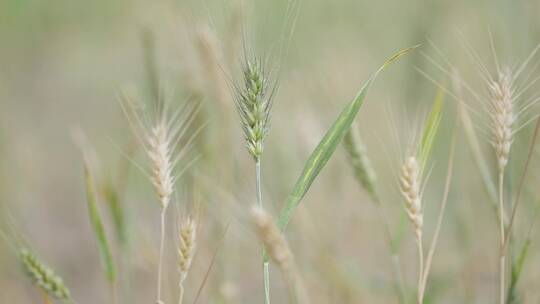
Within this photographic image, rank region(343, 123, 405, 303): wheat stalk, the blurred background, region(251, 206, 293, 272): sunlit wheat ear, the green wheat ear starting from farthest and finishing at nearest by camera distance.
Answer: the blurred background, region(343, 123, 405, 303): wheat stalk, the green wheat ear, region(251, 206, 293, 272): sunlit wheat ear

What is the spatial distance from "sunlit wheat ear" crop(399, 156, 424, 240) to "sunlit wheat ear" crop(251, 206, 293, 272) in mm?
171

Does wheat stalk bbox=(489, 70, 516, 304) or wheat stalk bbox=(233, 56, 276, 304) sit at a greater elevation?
wheat stalk bbox=(233, 56, 276, 304)

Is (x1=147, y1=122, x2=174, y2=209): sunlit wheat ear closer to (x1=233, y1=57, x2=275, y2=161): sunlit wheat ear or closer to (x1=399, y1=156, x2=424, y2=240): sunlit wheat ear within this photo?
(x1=233, y1=57, x2=275, y2=161): sunlit wheat ear

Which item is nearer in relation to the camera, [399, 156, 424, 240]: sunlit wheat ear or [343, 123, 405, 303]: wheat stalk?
[399, 156, 424, 240]: sunlit wheat ear

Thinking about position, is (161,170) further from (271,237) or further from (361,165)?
(361,165)

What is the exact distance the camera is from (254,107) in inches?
27.1

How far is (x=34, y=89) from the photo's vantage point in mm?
2756

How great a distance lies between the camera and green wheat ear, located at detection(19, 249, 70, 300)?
820 mm

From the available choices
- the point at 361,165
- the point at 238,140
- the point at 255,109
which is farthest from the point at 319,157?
the point at 238,140

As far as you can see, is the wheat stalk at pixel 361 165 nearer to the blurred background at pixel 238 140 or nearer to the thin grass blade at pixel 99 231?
the blurred background at pixel 238 140

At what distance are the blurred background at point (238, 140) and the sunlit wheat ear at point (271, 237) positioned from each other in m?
0.09

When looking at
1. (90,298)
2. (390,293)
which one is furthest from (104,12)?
(390,293)

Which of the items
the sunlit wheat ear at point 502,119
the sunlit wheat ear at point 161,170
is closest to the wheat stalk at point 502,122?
the sunlit wheat ear at point 502,119

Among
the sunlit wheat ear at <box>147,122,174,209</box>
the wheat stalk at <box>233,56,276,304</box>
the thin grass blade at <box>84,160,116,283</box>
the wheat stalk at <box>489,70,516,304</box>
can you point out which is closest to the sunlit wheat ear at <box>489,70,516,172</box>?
the wheat stalk at <box>489,70,516,304</box>
